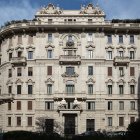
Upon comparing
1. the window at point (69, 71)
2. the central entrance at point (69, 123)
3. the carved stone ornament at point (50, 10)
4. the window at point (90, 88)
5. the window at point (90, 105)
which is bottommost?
the central entrance at point (69, 123)

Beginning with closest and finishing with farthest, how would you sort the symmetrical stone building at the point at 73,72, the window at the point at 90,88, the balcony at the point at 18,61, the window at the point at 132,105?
the symmetrical stone building at the point at 73,72 → the window at the point at 132,105 → the window at the point at 90,88 → the balcony at the point at 18,61

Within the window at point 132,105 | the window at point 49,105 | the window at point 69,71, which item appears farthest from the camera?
the window at point 69,71

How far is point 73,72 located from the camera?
75812 mm

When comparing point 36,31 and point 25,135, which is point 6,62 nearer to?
point 36,31

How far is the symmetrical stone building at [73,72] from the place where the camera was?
74500 mm

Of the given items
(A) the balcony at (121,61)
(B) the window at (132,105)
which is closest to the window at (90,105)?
(B) the window at (132,105)

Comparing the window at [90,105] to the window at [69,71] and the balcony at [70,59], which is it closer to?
the window at [69,71]

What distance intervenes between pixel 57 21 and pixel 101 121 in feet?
65.6

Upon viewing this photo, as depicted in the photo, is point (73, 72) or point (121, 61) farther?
point (73, 72)

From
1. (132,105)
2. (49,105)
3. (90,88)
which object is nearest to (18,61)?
(49,105)

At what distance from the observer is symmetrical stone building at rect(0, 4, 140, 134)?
74500 millimetres

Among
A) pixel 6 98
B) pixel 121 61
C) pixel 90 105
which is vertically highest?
pixel 121 61

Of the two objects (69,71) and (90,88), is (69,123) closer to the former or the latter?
(90,88)

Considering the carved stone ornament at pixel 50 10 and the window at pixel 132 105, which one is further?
the carved stone ornament at pixel 50 10
